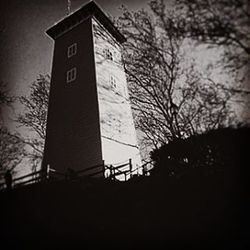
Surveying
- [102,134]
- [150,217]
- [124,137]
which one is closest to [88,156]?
[102,134]

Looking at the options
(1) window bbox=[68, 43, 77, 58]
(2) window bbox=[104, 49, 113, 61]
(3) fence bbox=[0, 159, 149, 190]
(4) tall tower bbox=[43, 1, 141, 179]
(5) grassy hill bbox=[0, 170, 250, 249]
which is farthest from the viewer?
(1) window bbox=[68, 43, 77, 58]

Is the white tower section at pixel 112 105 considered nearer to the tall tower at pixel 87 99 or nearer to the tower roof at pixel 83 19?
the tall tower at pixel 87 99

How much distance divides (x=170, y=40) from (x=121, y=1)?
5.64 ft

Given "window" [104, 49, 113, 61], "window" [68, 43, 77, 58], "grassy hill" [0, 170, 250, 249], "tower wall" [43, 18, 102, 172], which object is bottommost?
"grassy hill" [0, 170, 250, 249]

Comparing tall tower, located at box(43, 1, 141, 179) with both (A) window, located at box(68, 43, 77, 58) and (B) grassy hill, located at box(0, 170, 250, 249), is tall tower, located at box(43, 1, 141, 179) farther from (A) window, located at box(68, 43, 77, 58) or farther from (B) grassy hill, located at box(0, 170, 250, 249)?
(B) grassy hill, located at box(0, 170, 250, 249)

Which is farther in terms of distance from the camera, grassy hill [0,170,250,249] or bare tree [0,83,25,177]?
bare tree [0,83,25,177]

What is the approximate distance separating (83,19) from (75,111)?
5206 mm

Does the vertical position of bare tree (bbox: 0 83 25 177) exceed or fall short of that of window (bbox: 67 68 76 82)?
it falls short

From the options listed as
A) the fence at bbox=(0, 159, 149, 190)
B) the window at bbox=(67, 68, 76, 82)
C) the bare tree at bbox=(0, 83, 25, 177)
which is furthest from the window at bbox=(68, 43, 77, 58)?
the fence at bbox=(0, 159, 149, 190)

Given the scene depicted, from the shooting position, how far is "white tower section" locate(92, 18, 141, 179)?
10.0 metres

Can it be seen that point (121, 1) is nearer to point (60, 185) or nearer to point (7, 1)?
point (7, 1)

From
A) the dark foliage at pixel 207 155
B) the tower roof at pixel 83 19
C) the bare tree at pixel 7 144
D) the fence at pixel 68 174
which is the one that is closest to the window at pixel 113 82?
the tower roof at pixel 83 19

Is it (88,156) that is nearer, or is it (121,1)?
(121,1)

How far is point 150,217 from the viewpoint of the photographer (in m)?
4.97
